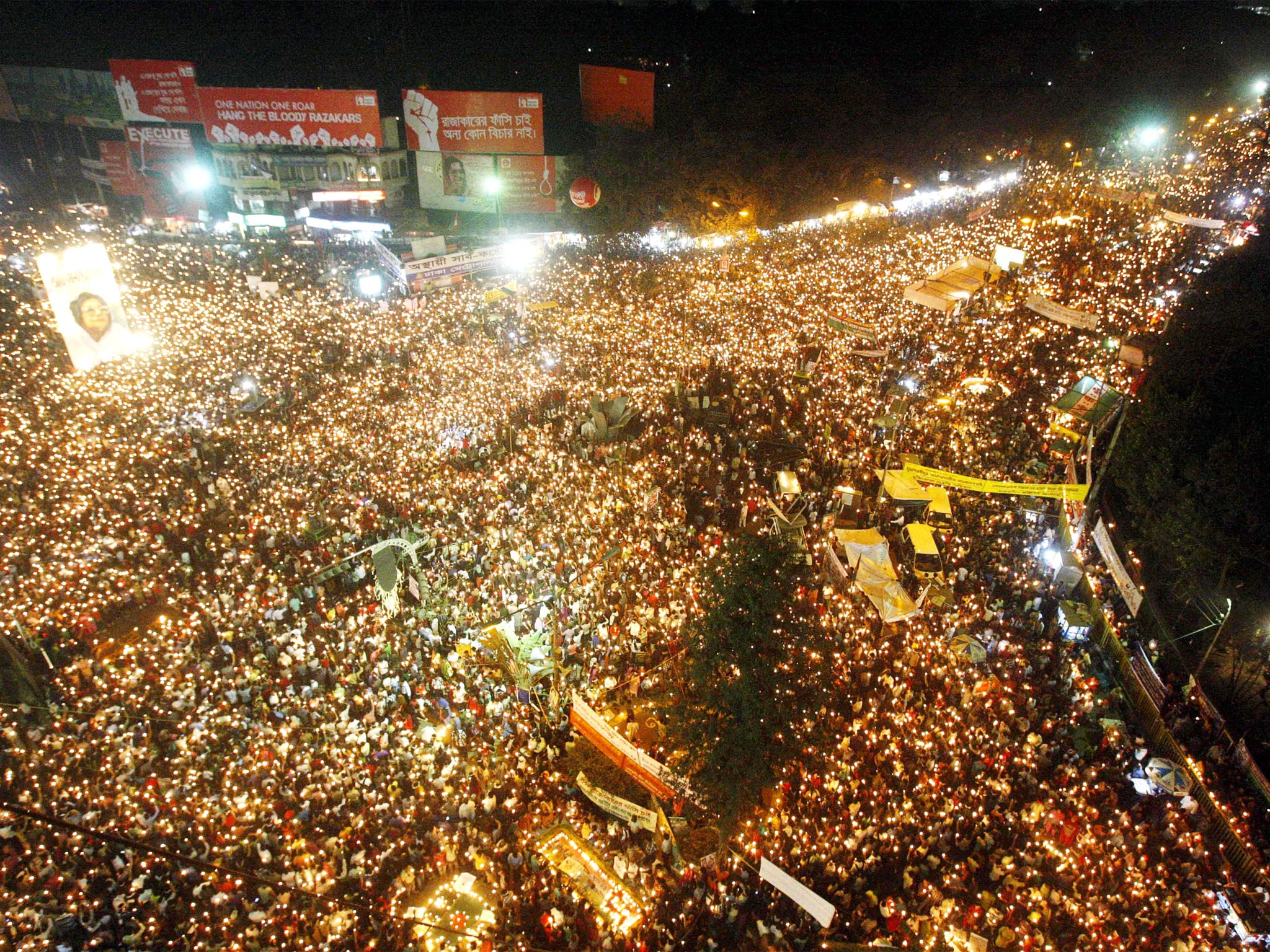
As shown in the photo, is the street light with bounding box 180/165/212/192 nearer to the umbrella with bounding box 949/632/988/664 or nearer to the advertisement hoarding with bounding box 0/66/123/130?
the advertisement hoarding with bounding box 0/66/123/130

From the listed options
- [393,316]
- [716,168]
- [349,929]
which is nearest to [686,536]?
[349,929]

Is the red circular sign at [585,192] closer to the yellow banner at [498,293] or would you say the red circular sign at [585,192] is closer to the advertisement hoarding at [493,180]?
the advertisement hoarding at [493,180]

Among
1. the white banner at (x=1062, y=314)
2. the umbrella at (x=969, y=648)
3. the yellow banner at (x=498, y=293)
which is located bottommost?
the umbrella at (x=969, y=648)

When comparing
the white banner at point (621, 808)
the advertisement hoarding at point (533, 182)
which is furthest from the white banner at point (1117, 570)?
the advertisement hoarding at point (533, 182)

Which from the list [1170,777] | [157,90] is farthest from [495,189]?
[1170,777]

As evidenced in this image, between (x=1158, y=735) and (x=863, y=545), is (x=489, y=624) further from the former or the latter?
(x=1158, y=735)

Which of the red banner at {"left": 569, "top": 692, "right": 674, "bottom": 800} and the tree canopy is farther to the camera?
the tree canopy

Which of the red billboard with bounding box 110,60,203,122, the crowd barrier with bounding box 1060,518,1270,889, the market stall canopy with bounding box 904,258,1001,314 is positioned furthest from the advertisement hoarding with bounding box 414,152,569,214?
the crowd barrier with bounding box 1060,518,1270,889
